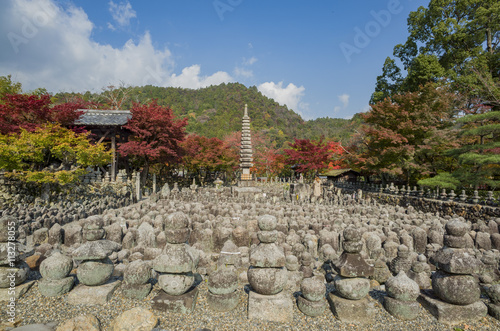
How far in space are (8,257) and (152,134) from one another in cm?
1516

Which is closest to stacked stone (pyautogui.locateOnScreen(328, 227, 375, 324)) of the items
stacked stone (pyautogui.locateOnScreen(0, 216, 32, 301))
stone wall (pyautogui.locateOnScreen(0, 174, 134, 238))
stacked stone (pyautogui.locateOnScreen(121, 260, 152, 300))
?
stacked stone (pyautogui.locateOnScreen(121, 260, 152, 300))

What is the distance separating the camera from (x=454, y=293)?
3.25m

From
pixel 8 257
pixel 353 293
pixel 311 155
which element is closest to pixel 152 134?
pixel 311 155

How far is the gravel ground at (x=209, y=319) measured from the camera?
3121mm

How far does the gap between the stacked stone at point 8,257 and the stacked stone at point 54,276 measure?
1.17 ft

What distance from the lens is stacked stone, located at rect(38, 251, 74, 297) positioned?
349 centimetres

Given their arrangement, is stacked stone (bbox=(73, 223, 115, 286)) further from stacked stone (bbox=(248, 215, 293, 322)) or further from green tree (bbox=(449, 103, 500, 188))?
green tree (bbox=(449, 103, 500, 188))

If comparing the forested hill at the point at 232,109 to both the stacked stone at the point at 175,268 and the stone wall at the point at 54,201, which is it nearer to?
the stone wall at the point at 54,201

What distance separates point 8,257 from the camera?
3.41 meters

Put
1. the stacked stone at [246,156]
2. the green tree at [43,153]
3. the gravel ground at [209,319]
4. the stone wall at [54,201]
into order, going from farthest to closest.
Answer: the stacked stone at [246,156], the green tree at [43,153], the stone wall at [54,201], the gravel ground at [209,319]

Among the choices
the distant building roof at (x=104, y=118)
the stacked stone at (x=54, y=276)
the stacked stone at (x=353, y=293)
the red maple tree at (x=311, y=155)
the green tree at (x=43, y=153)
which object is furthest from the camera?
the red maple tree at (x=311, y=155)

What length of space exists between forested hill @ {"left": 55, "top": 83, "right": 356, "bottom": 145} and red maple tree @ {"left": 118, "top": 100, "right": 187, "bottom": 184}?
33.0 m

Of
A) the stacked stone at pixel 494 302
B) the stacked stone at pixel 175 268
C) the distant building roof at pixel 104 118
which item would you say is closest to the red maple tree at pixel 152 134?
the distant building roof at pixel 104 118

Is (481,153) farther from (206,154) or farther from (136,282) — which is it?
(206,154)
